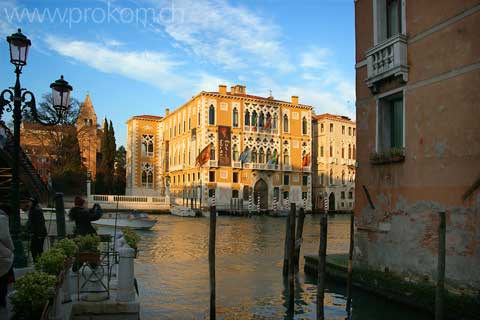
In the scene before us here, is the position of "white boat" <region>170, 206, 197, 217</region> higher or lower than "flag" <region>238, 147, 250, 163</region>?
lower

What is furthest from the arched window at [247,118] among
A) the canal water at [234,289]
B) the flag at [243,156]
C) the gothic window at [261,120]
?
the canal water at [234,289]

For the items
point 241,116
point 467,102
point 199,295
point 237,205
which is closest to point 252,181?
point 237,205

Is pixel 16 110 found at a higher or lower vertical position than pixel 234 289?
higher

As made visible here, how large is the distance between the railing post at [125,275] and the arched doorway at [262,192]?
37.0 metres

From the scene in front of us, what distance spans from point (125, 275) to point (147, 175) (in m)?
46.6

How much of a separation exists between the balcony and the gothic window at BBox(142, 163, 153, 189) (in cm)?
4434

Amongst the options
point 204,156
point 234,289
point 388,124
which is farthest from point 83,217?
point 204,156

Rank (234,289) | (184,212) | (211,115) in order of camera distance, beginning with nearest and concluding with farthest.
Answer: (234,289) → (184,212) → (211,115)

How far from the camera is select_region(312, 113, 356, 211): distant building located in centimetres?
4891

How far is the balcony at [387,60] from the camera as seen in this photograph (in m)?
8.20

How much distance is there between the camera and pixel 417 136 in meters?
7.99

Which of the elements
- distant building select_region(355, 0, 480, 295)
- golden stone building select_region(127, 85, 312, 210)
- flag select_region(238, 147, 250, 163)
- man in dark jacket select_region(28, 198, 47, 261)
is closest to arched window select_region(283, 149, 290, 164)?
golden stone building select_region(127, 85, 312, 210)

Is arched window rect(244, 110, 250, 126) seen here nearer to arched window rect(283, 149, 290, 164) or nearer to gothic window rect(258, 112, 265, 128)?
gothic window rect(258, 112, 265, 128)

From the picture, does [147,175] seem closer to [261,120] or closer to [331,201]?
[261,120]
